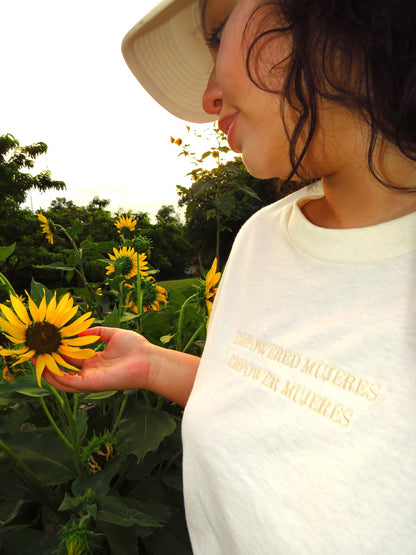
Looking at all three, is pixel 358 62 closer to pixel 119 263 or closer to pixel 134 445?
pixel 134 445

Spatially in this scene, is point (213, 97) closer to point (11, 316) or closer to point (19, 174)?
point (11, 316)

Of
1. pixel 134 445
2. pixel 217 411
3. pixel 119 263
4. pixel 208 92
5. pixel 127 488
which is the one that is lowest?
pixel 127 488

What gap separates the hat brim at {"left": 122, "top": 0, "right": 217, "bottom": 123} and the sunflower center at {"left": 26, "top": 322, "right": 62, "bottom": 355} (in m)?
0.48

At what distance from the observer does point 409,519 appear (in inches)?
13.4

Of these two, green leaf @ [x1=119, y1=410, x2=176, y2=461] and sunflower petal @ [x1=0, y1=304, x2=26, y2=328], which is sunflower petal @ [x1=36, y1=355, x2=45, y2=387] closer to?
sunflower petal @ [x1=0, y1=304, x2=26, y2=328]

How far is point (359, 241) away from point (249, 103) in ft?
0.70

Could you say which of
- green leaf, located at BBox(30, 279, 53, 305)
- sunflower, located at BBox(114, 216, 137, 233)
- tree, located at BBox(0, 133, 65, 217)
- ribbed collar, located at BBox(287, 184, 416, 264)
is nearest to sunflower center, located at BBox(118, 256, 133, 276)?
green leaf, located at BBox(30, 279, 53, 305)

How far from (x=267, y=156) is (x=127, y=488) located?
70 centimetres

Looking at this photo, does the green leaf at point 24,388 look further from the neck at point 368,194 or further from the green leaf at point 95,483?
the neck at point 368,194

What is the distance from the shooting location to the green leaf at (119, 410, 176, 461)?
0.66 metres

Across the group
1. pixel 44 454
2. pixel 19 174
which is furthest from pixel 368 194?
pixel 19 174

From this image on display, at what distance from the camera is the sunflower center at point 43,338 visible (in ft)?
2.10

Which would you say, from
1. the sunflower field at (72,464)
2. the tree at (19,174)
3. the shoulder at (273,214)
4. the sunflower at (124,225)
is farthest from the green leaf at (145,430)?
the tree at (19,174)

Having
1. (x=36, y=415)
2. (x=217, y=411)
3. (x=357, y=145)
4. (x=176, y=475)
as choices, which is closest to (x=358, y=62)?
(x=357, y=145)
